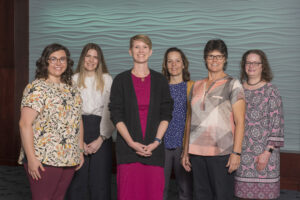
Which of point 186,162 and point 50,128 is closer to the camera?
point 50,128

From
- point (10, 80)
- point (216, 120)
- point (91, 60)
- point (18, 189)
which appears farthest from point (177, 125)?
point (10, 80)

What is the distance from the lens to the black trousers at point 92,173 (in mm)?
3037

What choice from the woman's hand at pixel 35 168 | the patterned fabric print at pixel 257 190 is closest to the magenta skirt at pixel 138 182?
the woman's hand at pixel 35 168

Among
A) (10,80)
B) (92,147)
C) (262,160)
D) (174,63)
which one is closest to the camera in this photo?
(262,160)

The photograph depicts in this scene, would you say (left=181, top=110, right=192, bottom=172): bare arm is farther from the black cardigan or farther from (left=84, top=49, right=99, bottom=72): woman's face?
(left=84, top=49, right=99, bottom=72): woman's face

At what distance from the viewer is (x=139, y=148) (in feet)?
7.52

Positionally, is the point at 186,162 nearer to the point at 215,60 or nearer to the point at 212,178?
the point at 212,178

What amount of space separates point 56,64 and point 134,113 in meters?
0.58

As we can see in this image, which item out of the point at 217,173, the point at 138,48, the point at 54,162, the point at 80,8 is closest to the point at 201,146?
the point at 217,173

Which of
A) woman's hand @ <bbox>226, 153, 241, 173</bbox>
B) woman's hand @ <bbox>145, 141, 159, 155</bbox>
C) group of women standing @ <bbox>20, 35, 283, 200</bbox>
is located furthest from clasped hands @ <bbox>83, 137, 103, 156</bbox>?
woman's hand @ <bbox>226, 153, 241, 173</bbox>

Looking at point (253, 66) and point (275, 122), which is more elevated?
point (253, 66)

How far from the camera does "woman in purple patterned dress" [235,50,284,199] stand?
8.90 feet

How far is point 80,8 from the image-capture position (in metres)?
5.93

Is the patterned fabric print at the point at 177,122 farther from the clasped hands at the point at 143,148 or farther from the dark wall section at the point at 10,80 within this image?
the dark wall section at the point at 10,80
